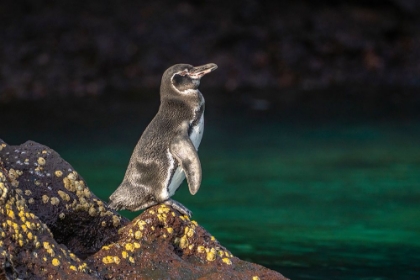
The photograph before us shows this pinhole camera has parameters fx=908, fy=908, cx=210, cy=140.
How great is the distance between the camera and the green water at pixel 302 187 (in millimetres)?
8438

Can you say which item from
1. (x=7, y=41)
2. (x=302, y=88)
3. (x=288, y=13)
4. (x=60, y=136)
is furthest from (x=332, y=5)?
(x=60, y=136)

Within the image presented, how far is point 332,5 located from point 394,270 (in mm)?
13527

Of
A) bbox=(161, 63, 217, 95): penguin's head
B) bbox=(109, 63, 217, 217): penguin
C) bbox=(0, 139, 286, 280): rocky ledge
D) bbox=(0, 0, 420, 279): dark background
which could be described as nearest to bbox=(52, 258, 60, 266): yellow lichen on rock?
bbox=(0, 139, 286, 280): rocky ledge

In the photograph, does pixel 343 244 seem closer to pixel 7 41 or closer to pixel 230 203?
pixel 230 203

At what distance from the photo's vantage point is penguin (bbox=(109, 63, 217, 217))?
15.4ft

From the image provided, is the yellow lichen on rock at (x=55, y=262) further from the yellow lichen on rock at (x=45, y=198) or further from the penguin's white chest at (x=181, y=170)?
the penguin's white chest at (x=181, y=170)

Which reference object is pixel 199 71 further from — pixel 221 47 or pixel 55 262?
pixel 221 47

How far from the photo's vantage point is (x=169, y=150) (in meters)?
4.71

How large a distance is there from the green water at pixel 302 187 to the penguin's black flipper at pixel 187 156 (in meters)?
2.92

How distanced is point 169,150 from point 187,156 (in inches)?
5.0

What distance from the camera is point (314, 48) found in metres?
19.5

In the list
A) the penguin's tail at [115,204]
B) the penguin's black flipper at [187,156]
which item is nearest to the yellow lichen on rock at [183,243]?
the penguin's black flipper at [187,156]

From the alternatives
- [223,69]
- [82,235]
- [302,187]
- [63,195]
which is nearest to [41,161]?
[63,195]

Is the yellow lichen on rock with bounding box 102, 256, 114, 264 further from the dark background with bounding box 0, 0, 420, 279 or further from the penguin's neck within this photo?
the dark background with bounding box 0, 0, 420, 279
